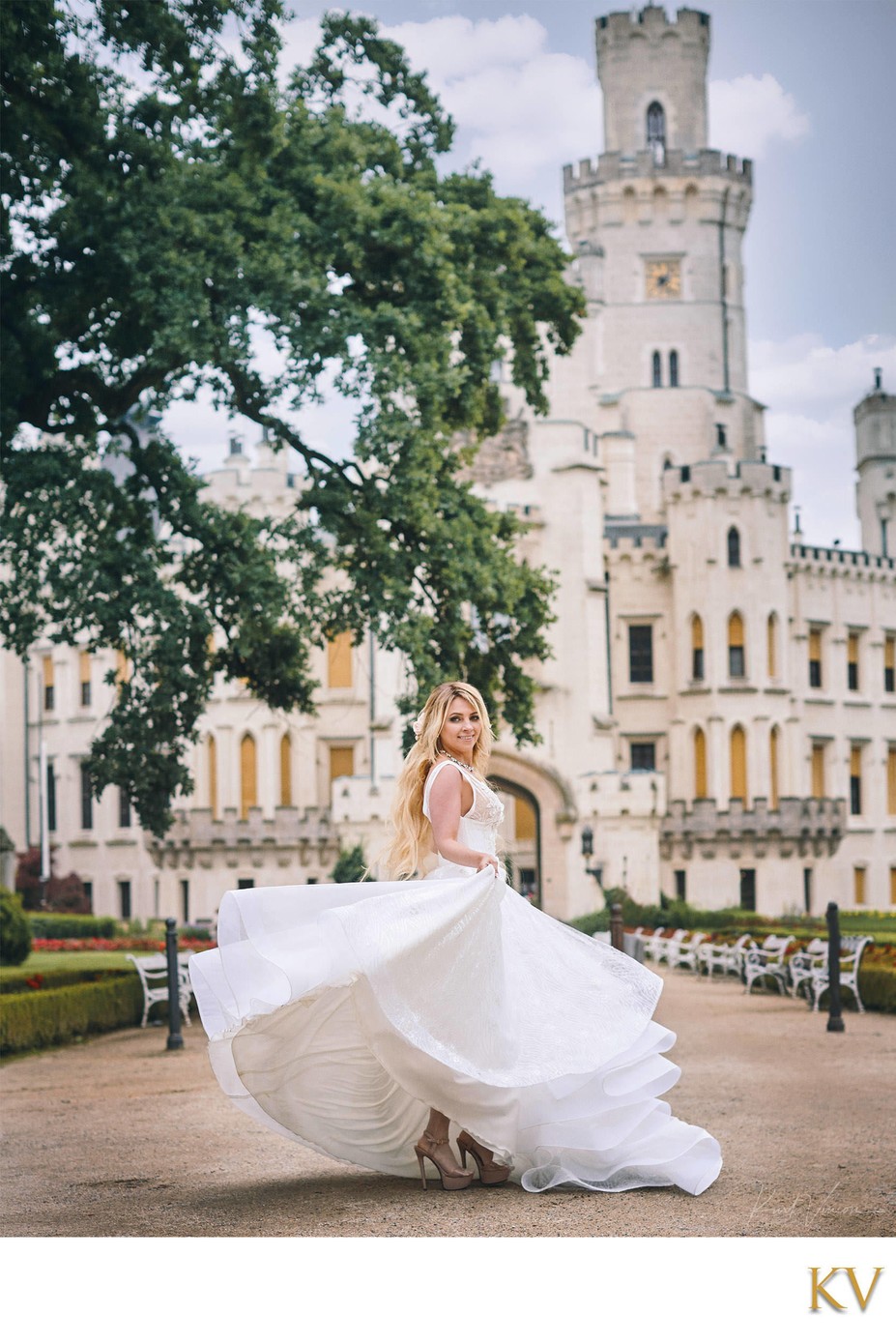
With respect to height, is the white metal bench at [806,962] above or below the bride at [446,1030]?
below

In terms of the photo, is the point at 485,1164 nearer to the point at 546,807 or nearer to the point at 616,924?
the point at 616,924

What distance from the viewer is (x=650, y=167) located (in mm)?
17078

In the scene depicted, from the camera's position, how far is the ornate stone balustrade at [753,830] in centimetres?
3244

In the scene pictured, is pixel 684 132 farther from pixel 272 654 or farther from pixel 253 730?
pixel 253 730

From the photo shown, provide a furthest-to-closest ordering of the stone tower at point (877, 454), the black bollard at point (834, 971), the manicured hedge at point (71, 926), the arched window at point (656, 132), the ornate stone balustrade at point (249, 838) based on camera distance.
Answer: the ornate stone balustrade at point (249, 838)
the manicured hedge at point (71, 926)
the arched window at point (656, 132)
the black bollard at point (834, 971)
the stone tower at point (877, 454)

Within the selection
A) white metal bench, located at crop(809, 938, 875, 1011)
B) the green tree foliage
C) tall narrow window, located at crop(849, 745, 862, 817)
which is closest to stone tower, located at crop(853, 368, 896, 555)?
white metal bench, located at crop(809, 938, 875, 1011)

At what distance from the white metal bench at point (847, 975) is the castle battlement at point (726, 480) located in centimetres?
1873

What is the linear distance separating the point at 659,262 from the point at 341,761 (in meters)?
13.6

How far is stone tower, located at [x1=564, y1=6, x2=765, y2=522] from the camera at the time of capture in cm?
1195

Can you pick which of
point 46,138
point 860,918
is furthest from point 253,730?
point 46,138

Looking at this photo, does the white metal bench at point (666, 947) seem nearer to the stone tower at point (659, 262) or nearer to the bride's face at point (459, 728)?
the stone tower at point (659, 262)

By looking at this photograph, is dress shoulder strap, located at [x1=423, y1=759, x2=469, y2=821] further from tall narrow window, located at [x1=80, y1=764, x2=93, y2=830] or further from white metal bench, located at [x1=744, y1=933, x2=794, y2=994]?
tall narrow window, located at [x1=80, y1=764, x2=93, y2=830]

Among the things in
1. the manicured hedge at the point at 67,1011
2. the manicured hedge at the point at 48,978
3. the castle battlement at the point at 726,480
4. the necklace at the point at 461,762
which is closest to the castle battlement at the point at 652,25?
the necklace at the point at 461,762

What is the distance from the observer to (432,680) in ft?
46.1
